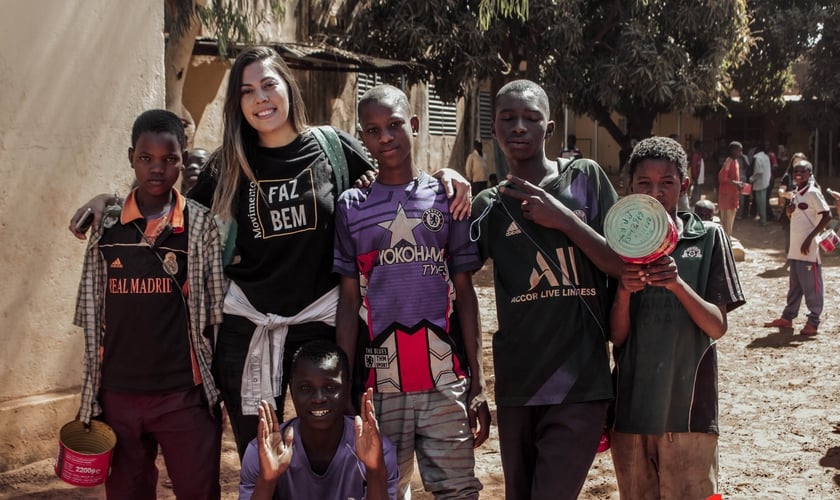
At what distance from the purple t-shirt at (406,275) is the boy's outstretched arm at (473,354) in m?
0.03

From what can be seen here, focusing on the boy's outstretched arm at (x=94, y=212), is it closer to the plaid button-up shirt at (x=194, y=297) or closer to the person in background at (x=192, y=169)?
the plaid button-up shirt at (x=194, y=297)

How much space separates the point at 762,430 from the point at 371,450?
372 cm

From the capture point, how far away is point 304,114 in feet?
10.2

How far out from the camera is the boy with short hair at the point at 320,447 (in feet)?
8.32

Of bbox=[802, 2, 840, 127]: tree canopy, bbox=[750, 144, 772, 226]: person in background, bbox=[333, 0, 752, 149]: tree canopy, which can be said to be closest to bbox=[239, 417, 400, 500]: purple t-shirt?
bbox=[333, 0, 752, 149]: tree canopy

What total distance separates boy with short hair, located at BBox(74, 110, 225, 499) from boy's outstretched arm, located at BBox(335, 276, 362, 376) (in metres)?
0.44

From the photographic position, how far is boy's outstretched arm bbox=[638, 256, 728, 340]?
252 centimetres

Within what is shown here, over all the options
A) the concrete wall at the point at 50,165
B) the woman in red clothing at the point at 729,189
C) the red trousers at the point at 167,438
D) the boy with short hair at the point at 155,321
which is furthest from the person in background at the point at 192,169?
the woman in red clothing at the point at 729,189

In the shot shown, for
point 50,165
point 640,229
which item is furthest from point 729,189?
point 640,229

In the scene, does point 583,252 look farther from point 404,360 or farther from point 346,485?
point 346,485

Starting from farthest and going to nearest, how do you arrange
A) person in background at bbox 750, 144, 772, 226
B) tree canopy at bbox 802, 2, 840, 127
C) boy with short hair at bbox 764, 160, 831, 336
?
tree canopy at bbox 802, 2, 840, 127
person in background at bbox 750, 144, 772, 226
boy with short hair at bbox 764, 160, 831, 336

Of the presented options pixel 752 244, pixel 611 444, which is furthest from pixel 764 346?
pixel 752 244

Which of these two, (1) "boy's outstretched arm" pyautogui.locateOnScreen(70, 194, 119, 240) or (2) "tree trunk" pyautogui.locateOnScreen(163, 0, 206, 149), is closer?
(1) "boy's outstretched arm" pyautogui.locateOnScreen(70, 194, 119, 240)

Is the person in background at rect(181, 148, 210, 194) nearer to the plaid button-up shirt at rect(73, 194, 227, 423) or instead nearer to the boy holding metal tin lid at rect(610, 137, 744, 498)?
the plaid button-up shirt at rect(73, 194, 227, 423)
